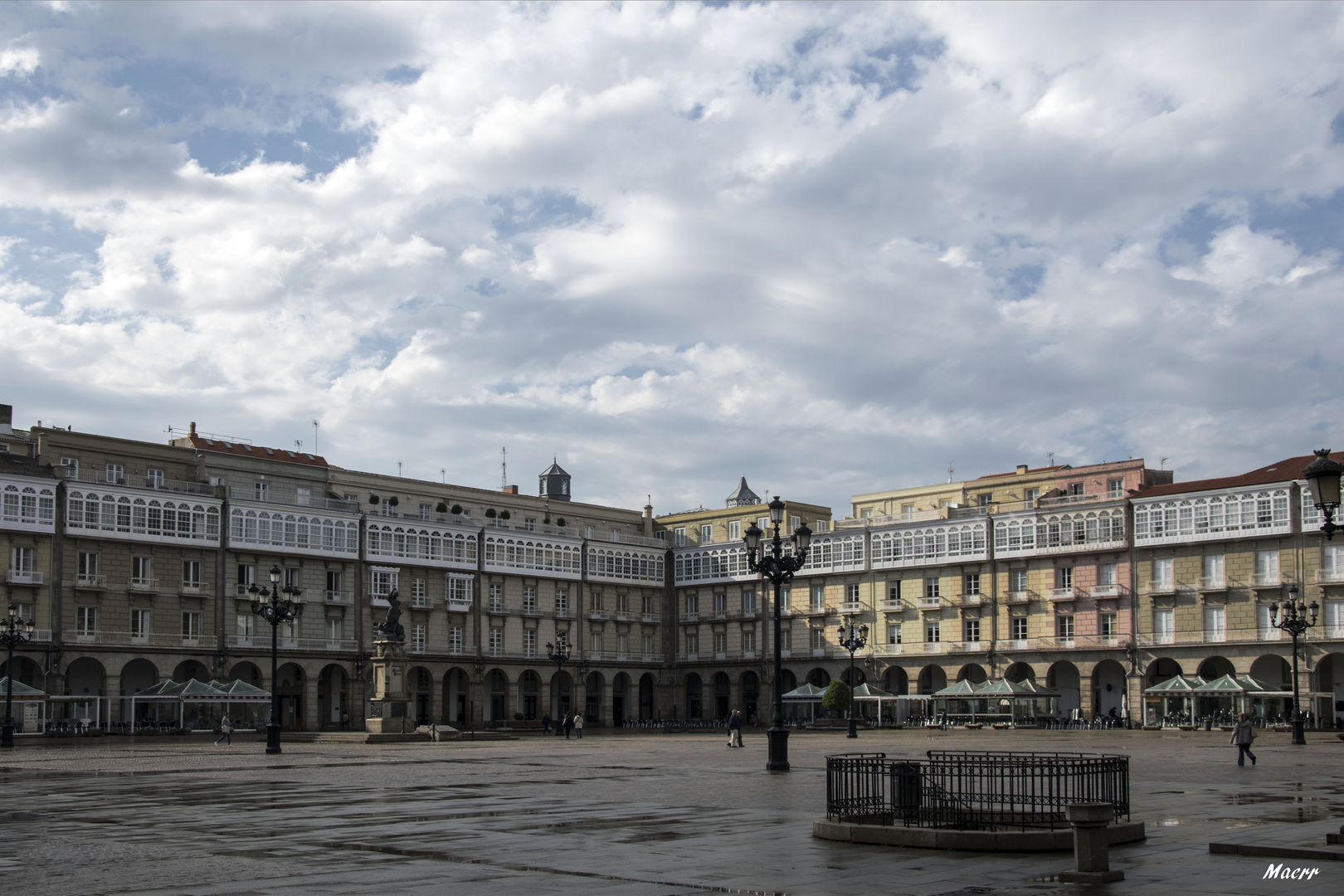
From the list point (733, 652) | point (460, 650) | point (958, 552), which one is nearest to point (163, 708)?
point (460, 650)

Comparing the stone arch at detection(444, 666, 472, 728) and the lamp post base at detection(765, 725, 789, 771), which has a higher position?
the lamp post base at detection(765, 725, 789, 771)

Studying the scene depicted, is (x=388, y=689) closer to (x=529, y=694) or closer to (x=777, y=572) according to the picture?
(x=777, y=572)

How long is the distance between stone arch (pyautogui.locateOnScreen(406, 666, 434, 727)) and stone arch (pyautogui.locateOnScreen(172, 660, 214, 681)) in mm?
13395

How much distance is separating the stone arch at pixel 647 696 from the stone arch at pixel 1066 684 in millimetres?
30327

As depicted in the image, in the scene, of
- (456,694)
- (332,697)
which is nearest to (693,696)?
(456,694)

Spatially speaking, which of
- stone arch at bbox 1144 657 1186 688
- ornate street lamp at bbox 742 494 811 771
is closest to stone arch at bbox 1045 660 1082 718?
stone arch at bbox 1144 657 1186 688

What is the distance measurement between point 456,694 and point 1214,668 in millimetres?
45932

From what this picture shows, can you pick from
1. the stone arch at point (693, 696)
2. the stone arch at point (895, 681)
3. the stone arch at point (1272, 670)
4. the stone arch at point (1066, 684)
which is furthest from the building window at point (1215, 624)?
the stone arch at point (693, 696)

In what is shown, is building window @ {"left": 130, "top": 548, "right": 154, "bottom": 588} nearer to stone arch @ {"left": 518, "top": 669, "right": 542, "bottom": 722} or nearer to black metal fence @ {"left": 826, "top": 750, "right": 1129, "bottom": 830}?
stone arch @ {"left": 518, "top": 669, "right": 542, "bottom": 722}

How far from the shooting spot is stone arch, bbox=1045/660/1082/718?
77375 mm

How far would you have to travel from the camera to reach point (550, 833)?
52.5ft

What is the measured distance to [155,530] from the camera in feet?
230

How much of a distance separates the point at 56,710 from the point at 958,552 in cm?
5108

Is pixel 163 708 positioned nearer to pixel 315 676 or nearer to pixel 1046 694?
pixel 315 676
